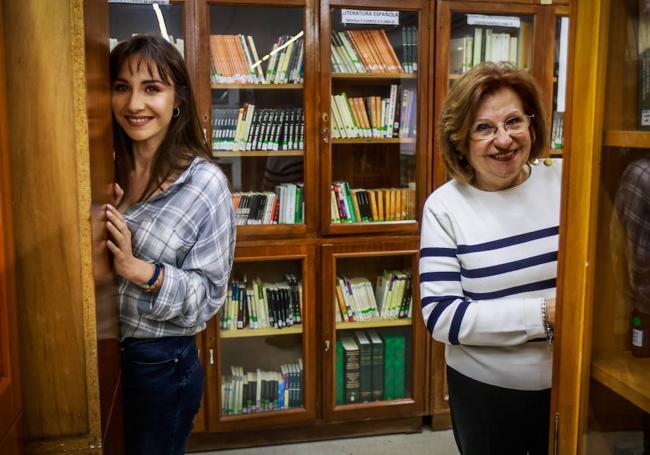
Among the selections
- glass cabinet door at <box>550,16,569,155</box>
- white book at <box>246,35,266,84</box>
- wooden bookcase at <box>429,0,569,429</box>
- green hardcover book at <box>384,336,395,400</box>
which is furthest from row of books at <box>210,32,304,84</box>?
green hardcover book at <box>384,336,395,400</box>

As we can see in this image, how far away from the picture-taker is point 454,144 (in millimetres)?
1602

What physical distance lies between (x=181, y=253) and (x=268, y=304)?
1.60 metres

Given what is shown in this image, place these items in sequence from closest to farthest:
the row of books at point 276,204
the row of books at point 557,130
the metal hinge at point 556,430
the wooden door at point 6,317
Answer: the wooden door at point 6,317, the metal hinge at point 556,430, the row of books at point 276,204, the row of books at point 557,130

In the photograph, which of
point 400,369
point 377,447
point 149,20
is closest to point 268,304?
point 400,369

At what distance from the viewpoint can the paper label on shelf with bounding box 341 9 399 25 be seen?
294cm

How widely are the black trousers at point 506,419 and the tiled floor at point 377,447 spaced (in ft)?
Answer: 5.23

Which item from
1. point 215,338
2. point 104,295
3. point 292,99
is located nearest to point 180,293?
point 104,295

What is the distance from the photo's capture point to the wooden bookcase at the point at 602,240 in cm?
85

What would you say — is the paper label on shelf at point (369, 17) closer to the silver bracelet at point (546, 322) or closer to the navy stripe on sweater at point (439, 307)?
the navy stripe on sweater at point (439, 307)

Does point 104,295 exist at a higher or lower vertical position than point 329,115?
lower

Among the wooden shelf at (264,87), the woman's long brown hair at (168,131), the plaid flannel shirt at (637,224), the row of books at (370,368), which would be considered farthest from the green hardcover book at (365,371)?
the plaid flannel shirt at (637,224)

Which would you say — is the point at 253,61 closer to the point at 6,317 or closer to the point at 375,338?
the point at 375,338

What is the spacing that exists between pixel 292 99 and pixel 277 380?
1.38 meters

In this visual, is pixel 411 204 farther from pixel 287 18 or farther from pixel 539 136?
pixel 539 136
